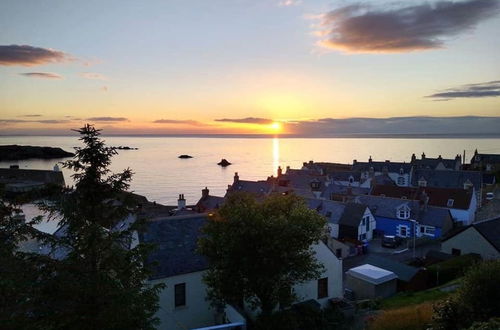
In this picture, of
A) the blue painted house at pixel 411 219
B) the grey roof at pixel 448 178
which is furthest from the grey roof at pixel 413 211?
the grey roof at pixel 448 178

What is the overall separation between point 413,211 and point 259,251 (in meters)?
44.6

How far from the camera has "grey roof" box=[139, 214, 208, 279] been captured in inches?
1006

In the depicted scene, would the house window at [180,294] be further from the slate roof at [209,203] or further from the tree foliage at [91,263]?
the slate roof at [209,203]

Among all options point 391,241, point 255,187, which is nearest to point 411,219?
point 391,241

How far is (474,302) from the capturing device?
1770 cm

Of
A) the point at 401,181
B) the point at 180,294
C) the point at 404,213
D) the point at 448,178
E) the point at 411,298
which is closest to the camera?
the point at 180,294

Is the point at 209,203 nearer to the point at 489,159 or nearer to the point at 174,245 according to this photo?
the point at 174,245

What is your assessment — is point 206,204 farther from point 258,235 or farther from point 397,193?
point 258,235

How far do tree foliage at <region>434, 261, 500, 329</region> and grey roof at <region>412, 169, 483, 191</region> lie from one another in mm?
73871

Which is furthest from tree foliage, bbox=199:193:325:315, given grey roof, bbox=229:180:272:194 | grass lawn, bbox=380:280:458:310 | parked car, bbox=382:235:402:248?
grey roof, bbox=229:180:272:194

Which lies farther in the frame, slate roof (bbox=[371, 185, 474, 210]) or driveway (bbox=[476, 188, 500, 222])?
slate roof (bbox=[371, 185, 474, 210])

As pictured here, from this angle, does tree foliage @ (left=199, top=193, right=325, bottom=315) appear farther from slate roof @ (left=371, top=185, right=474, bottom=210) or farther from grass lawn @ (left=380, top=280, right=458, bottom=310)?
slate roof @ (left=371, top=185, right=474, bottom=210)

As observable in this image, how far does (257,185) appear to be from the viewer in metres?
70.4

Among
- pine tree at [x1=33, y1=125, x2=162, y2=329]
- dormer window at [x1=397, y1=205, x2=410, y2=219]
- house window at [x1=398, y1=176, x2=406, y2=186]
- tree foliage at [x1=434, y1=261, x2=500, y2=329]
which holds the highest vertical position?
pine tree at [x1=33, y1=125, x2=162, y2=329]
